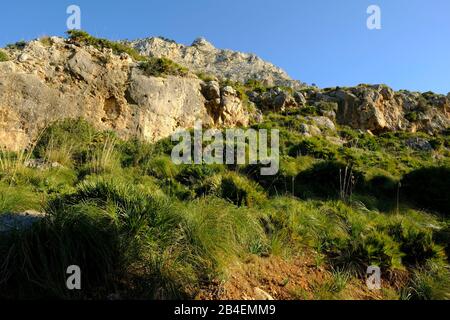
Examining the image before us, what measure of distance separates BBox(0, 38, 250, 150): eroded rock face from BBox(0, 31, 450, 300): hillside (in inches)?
1.7

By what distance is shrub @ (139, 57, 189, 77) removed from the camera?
1447 centimetres

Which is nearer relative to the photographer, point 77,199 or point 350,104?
point 77,199

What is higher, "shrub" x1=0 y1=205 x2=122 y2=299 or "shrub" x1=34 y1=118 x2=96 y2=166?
"shrub" x1=34 y1=118 x2=96 y2=166

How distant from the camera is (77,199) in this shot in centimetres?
448

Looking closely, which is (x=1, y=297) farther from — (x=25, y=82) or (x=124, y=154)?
(x=25, y=82)

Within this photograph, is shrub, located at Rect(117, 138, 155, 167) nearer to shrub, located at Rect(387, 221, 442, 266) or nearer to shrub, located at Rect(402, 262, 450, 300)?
shrub, located at Rect(387, 221, 442, 266)

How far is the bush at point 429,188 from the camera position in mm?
9500

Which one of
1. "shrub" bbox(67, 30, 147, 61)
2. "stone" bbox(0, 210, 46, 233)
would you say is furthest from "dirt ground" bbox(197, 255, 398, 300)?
"shrub" bbox(67, 30, 147, 61)

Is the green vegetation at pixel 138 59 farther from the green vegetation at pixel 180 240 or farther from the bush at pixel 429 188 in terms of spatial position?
the bush at pixel 429 188

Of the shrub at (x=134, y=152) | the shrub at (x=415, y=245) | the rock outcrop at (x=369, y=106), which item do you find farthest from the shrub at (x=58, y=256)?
the rock outcrop at (x=369, y=106)

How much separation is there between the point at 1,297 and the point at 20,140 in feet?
29.9

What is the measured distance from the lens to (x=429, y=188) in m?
10.0

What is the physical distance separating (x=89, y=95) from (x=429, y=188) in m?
11.2

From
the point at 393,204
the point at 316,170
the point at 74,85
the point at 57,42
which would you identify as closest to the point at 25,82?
the point at 74,85
